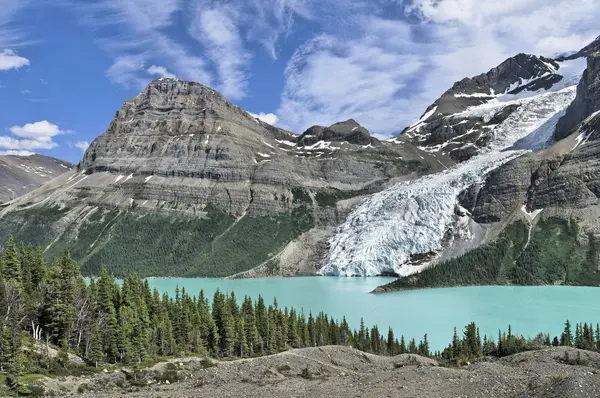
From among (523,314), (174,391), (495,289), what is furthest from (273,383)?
(495,289)

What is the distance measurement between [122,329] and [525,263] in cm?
13984

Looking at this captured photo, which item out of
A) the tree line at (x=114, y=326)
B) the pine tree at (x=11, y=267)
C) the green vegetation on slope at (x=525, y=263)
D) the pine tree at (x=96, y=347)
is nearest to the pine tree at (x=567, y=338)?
the tree line at (x=114, y=326)

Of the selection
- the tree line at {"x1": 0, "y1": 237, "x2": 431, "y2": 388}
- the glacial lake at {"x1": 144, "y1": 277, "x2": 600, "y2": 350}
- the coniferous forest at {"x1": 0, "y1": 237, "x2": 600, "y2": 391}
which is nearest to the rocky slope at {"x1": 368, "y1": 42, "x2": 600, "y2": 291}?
the glacial lake at {"x1": 144, "y1": 277, "x2": 600, "y2": 350}

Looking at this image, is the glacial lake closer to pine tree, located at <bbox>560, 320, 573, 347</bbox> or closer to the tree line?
pine tree, located at <bbox>560, 320, 573, 347</bbox>

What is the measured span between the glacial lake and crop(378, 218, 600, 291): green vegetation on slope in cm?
695

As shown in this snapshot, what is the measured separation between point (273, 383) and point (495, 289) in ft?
428

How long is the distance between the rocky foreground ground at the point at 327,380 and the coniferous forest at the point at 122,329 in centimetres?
609

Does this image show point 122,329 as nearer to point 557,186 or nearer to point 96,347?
point 96,347

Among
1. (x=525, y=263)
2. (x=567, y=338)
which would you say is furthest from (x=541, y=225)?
(x=567, y=338)

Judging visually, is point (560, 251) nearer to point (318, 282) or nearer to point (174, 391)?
point (318, 282)

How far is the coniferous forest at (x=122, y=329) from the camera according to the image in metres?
44.7

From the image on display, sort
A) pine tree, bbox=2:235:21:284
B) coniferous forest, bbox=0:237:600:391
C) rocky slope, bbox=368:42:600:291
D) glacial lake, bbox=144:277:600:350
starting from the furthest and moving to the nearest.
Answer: rocky slope, bbox=368:42:600:291, glacial lake, bbox=144:277:600:350, pine tree, bbox=2:235:21:284, coniferous forest, bbox=0:237:600:391

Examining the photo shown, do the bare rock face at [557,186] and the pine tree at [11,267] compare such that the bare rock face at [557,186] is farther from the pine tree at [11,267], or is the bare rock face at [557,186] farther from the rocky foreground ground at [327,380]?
the pine tree at [11,267]

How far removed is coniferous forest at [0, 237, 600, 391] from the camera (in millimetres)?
44734
